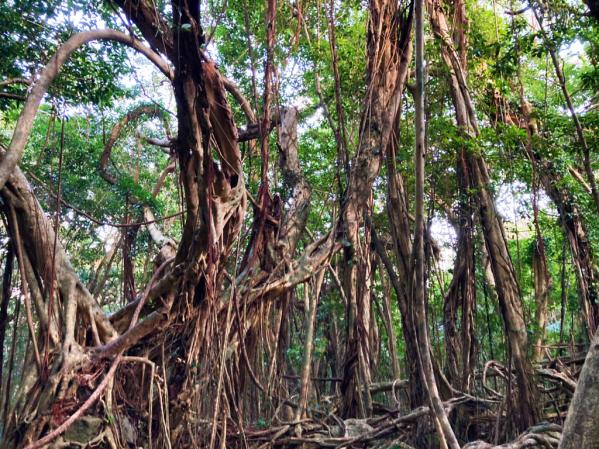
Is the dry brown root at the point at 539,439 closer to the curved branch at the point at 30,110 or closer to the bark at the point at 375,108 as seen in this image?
the bark at the point at 375,108

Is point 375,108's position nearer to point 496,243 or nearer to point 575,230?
point 496,243

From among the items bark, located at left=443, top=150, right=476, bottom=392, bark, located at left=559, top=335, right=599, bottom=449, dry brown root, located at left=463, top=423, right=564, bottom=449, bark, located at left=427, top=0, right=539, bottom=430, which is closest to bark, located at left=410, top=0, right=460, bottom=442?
bark, located at left=559, top=335, right=599, bottom=449

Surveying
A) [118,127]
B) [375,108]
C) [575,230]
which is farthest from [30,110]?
[575,230]

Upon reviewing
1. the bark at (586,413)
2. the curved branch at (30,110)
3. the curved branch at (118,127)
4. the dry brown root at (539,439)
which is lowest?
the dry brown root at (539,439)

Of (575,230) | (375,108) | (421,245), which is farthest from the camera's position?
(575,230)

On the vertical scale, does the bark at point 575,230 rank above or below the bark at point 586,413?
above

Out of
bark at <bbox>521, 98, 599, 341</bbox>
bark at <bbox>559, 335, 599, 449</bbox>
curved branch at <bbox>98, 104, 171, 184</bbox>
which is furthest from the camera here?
curved branch at <bbox>98, 104, 171, 184</bbox>

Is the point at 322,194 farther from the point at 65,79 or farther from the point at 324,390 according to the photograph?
the point at 324,390

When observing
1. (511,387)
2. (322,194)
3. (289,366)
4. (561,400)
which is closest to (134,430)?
(511,387)

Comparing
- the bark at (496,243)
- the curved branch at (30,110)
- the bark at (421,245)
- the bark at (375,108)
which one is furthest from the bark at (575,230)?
the curved branch at (30,110)

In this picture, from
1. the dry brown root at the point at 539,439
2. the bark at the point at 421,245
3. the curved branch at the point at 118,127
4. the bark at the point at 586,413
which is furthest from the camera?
the curved branch at the point at 118,127

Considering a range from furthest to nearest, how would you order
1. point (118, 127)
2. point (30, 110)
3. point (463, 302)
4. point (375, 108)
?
point (118, 127) < point (463, 302) < point (375, 108) < point (30, 110)

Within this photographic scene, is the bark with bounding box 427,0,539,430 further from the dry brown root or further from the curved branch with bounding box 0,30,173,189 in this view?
the curved branch with bounding box 0,30,173,189

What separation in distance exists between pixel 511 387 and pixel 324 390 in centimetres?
608
